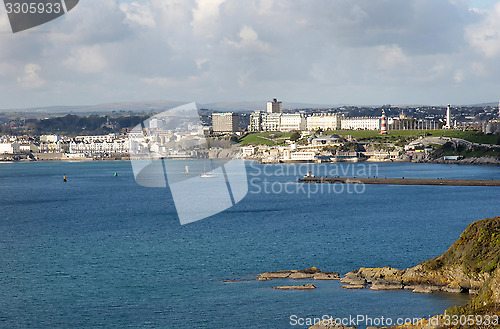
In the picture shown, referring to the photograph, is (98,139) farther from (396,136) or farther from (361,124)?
(396,136)

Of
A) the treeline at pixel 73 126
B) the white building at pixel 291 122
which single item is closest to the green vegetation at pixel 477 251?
the white building at pixel 291 122

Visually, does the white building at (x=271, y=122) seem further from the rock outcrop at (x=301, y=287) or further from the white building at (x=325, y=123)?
the rock outcrop at (x=301, y=287)

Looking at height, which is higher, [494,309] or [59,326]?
[494,309]

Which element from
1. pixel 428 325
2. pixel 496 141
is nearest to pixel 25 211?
pixel 428 325

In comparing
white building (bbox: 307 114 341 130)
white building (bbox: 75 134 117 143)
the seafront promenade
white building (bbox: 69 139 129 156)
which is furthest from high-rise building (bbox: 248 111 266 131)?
the seafront promenade

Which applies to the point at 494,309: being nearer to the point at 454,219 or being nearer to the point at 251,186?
the point at 454,219
